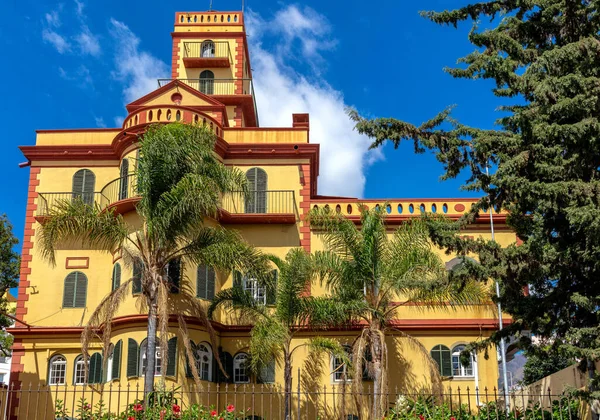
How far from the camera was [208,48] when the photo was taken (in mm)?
34656

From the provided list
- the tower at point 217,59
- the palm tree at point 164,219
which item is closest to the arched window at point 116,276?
the palm tree at point 164,219

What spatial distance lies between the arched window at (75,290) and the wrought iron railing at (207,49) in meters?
12.3

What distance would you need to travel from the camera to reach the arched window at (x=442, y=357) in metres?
25.4

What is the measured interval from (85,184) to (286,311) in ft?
32.1

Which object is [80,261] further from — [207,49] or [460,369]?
[460,369]

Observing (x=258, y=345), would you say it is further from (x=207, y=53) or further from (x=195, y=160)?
(x=207, y=53)

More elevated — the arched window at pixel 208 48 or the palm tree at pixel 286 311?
the arched window at pixel 208 48

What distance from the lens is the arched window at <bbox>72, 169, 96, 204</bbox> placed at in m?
27.4

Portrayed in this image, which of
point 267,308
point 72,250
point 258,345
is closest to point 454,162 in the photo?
point 258,345

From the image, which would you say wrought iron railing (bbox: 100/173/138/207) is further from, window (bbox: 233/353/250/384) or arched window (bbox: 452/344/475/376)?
arched window (bbox: 452/344/475/376)

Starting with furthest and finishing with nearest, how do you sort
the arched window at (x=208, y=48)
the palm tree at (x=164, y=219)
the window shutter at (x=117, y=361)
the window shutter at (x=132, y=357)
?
the arched window at (x=208, y=48)
the window shutter at (x=117, y=361)
the window shutter at (x=132, y=357)
the palm tree at (x=164, y=219)

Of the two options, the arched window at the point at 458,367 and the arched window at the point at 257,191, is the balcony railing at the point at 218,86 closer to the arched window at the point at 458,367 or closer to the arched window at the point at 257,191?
the arched window at the point at 257,191

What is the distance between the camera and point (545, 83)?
14.7 metres

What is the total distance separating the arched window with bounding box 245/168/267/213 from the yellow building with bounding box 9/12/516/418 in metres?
0.04
